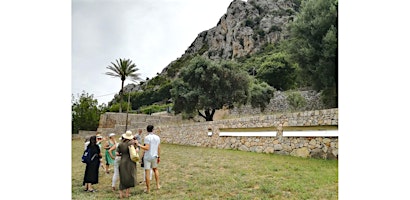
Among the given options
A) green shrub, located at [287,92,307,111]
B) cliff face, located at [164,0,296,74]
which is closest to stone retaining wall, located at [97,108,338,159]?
green shrub, located at [287,92,307,111]

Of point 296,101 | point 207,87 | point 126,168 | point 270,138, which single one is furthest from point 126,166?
point 296,101

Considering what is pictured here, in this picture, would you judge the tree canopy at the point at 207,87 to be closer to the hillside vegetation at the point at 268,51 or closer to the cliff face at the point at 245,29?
the hillside vegetation at the point at 268,51

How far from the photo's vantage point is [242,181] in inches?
213

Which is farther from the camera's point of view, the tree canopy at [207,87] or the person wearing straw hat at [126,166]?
the tree canopy at [207,87]

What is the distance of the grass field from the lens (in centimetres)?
460

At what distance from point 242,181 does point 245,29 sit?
165ft

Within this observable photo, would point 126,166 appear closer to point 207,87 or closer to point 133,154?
point 133,154

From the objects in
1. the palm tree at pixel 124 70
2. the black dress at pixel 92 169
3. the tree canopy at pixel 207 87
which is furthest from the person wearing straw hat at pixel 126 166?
the palm tree at pixel 124 70

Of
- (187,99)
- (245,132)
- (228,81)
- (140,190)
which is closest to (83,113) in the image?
(187,99)

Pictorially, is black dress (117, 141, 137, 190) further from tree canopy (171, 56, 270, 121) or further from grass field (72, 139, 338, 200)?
tree canopy (171, 56, 270, 121)

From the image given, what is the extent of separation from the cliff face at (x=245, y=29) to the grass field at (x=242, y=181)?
42208 mm

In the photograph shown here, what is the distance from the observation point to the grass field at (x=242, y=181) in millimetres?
4602
